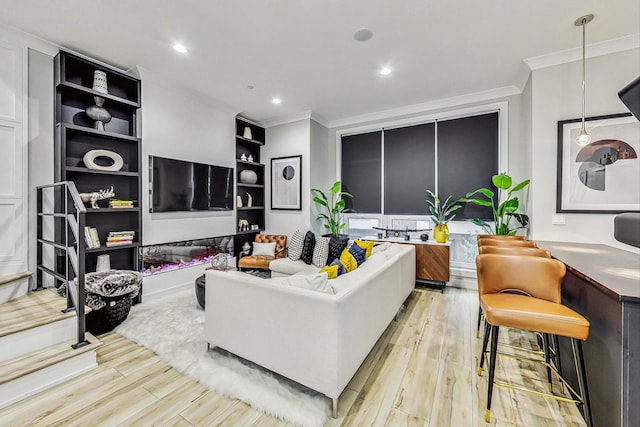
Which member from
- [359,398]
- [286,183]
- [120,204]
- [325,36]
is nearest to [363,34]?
[325,36]

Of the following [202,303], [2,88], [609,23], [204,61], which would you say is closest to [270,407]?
[202,303]

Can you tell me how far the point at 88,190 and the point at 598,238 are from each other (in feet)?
19.6

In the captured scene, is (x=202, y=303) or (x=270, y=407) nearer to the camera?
(x=270, y=407)

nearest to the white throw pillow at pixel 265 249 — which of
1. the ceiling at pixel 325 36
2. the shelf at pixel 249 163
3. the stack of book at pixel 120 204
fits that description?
the shelf at pixel 249 163

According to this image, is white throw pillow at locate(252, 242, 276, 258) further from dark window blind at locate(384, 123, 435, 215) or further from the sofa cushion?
the sofa cushion

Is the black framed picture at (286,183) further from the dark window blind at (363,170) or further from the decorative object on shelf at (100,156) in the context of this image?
the decorative object on shelf at (100,156)

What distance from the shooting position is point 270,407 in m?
1.75

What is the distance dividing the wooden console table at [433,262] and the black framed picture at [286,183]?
228cm

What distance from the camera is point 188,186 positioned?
4.18 m

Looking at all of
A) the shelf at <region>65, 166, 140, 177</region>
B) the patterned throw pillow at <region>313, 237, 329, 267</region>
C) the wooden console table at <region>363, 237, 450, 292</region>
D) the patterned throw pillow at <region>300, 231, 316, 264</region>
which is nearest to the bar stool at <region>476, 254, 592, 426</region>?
the wooden console table at <region>363, 237, 450, 292</region>

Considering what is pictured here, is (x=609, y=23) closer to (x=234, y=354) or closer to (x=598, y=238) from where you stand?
(x=598, y=238)

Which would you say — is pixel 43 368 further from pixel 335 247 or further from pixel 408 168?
pixel 408 168

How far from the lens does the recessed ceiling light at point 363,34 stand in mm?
2722

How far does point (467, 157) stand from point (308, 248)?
2951 millimetres
